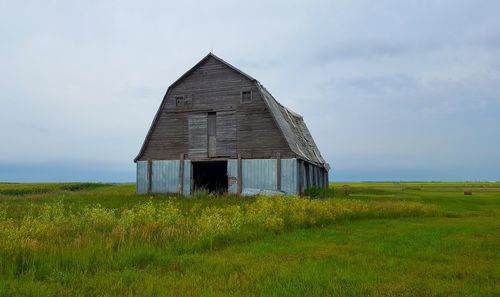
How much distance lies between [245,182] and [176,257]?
19.4m

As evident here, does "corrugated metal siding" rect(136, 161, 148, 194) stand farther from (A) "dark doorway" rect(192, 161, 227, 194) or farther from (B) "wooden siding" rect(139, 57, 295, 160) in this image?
(A) "dark doorway" rect(192, 161, 227, 194)

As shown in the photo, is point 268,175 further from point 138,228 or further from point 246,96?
point 138,228

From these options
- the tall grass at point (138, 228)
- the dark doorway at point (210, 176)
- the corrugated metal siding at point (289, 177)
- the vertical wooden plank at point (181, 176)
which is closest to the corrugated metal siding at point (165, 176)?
the vertical wooden plank at point (181, 176)

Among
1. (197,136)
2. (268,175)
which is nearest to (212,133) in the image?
(197,136)

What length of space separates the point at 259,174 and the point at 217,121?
16.2ft

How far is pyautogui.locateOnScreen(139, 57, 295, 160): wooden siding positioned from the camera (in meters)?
28.7

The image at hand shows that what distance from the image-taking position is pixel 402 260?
30.7ft

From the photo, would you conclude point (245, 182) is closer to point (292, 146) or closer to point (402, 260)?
point (292, 146)

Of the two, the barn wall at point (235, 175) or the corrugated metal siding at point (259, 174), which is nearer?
the barn wall at point (235, 175)

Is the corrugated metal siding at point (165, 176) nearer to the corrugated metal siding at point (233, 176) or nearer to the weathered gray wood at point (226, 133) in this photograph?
the weathered gray wood at point (226, 133)

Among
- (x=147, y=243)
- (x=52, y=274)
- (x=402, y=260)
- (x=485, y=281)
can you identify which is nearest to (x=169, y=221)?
(x=147, y=243)

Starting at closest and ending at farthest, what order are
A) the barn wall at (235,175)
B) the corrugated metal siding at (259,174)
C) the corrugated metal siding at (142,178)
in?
the barn wall at (235,175) < the corrugated metal siding at (259,174) < the corrugated metal siding at (142,178)

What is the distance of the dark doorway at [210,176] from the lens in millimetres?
32031

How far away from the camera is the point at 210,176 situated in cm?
3481
